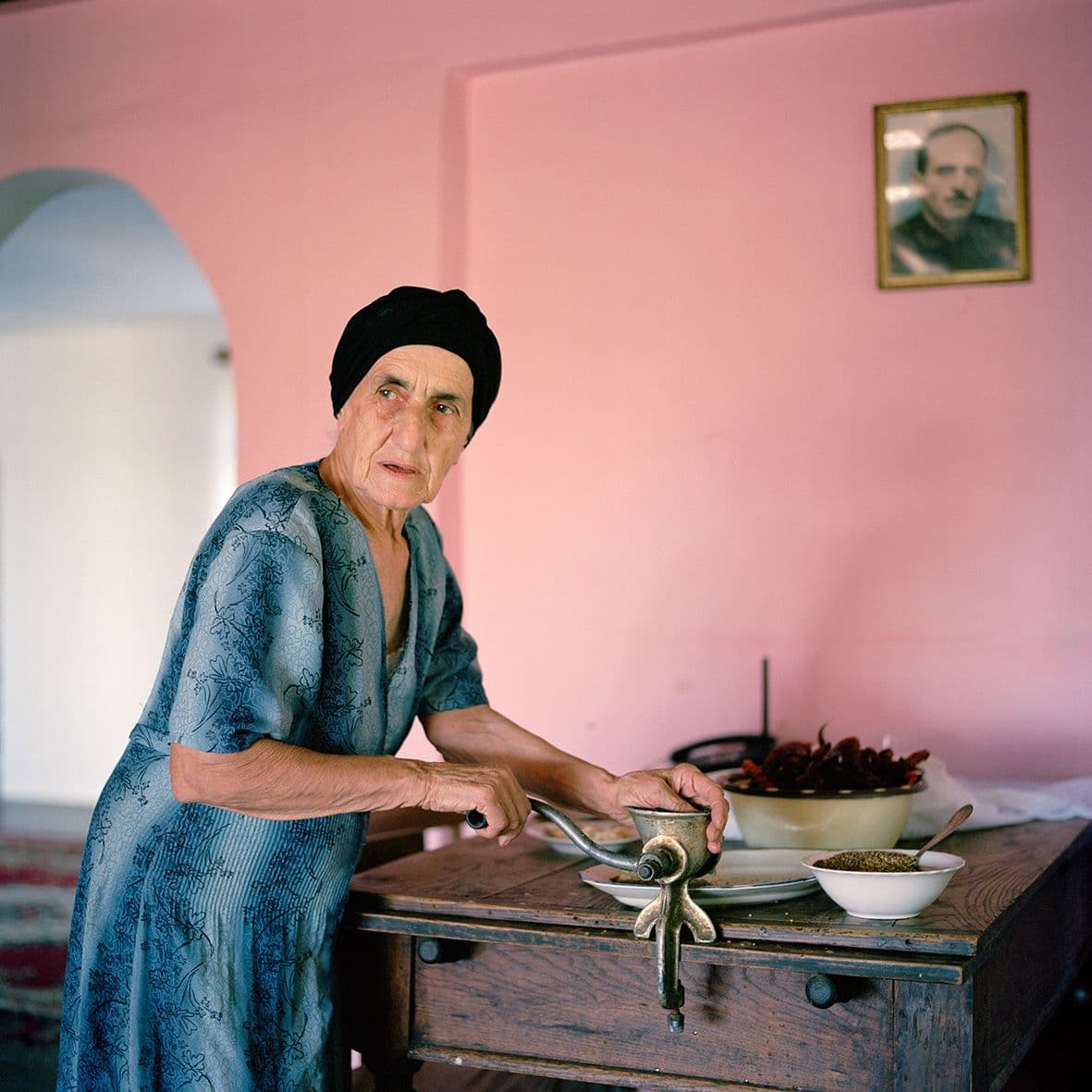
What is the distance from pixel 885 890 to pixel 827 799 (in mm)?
418

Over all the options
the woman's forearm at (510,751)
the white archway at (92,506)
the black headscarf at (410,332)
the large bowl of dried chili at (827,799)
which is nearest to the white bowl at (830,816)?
the large bowl of dried chili at (827,799)

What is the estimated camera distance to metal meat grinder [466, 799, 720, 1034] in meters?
1.41

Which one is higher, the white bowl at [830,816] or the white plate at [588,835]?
the white bowl at [830,816]

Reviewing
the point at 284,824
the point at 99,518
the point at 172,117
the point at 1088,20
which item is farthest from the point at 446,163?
the point at 99,518

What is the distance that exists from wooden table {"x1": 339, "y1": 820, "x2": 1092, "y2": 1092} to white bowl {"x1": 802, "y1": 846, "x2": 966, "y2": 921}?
16 millimetres

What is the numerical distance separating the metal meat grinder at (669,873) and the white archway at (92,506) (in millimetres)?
6573

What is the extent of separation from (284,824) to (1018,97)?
233 cm

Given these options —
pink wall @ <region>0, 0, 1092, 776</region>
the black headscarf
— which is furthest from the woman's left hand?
A: pink wall @ <region>0, 0, 1092, 776</region>

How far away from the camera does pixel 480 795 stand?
1.47m

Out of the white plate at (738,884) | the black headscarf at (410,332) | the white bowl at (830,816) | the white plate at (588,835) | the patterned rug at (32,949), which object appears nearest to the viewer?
the white plate at (738,884)

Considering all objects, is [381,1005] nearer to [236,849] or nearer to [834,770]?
[236,849]

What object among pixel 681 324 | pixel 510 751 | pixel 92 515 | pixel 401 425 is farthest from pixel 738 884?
pixel 92 515

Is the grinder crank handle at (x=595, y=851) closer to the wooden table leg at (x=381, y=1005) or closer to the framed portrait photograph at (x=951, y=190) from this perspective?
the wooden table leg at (x=381, y=1005)

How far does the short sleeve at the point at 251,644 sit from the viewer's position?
4.57ft
